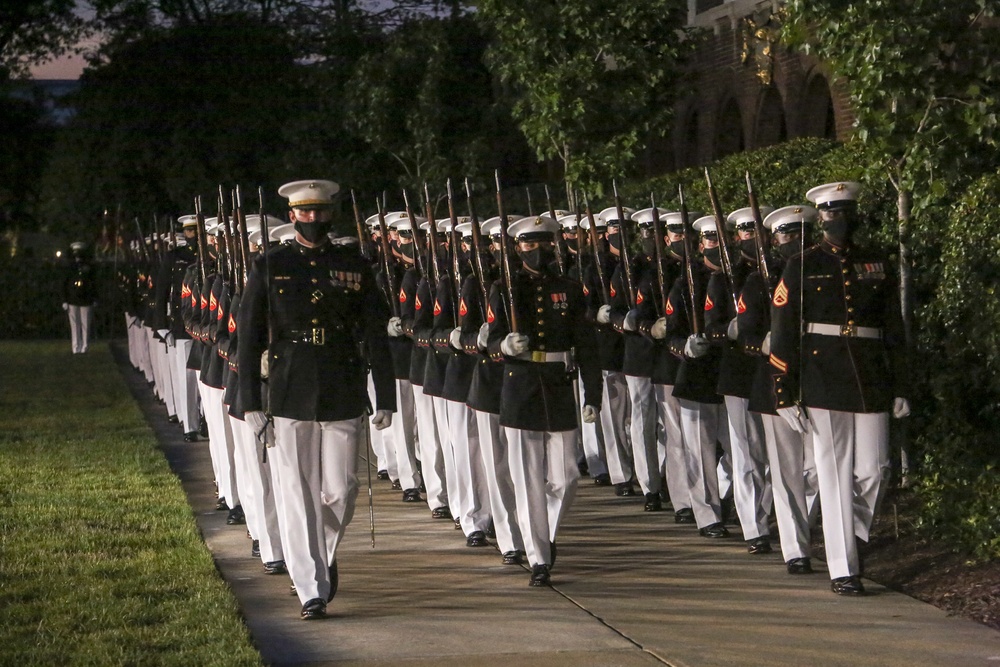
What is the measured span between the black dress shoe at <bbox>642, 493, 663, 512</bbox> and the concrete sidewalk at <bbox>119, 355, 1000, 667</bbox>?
66cm

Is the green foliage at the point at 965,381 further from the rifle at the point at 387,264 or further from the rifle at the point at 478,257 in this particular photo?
the rifle at the point at 387,264

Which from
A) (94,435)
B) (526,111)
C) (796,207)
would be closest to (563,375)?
(796,207)

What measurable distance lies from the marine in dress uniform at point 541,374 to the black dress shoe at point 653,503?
234 cm

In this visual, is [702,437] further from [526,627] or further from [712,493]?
[526,627]

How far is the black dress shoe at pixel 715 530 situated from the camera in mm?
Result: 11102

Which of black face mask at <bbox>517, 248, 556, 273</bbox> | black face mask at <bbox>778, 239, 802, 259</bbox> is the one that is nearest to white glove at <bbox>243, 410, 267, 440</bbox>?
black face mask at <bbox>517, 248, 556, 273</bbox>

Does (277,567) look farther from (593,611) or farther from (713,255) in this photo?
(713,255)

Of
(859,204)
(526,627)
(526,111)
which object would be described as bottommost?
(526,627)

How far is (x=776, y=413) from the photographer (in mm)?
9758

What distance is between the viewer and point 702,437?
11422 millimetres

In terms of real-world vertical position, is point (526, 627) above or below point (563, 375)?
below

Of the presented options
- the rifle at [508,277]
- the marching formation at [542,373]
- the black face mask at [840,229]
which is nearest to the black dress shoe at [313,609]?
the marching formation at [542,373]

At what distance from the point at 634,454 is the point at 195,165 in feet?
93.3

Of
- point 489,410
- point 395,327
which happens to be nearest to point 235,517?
point 395,327
